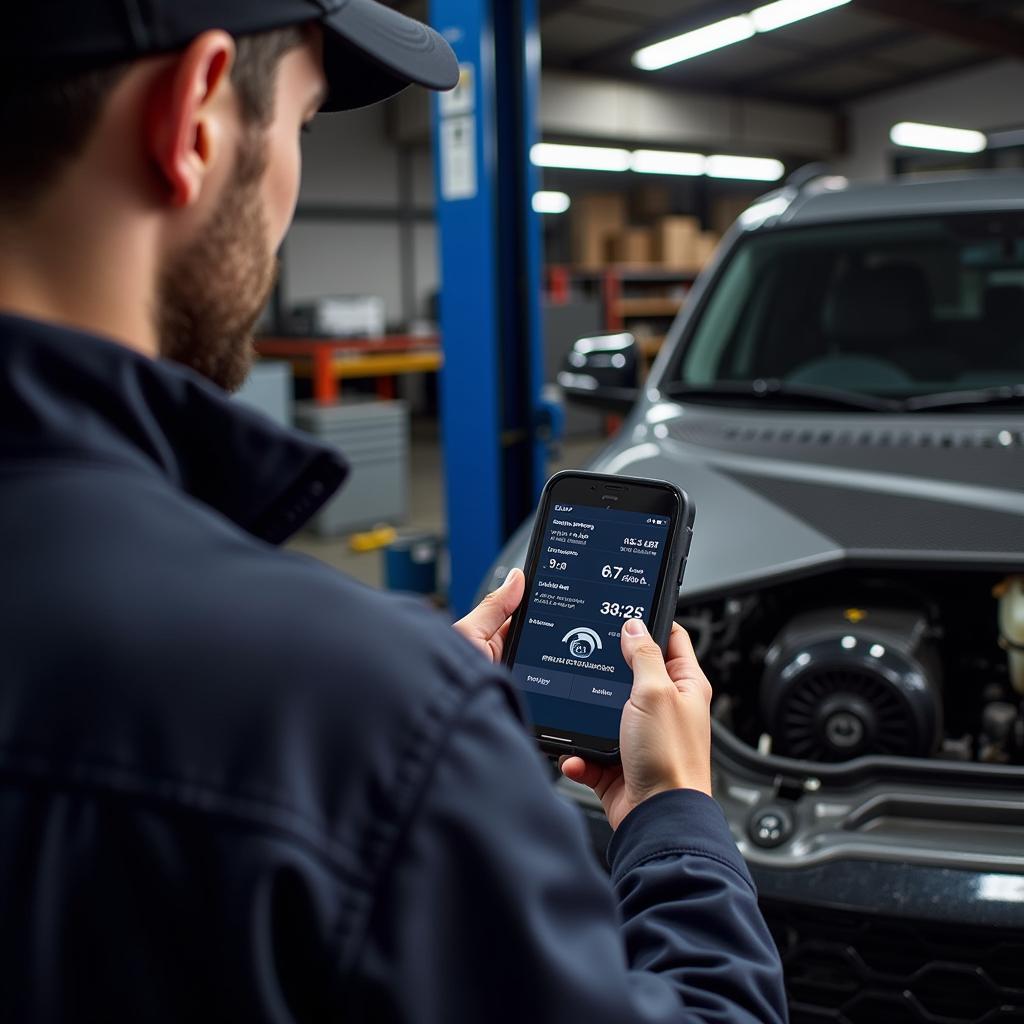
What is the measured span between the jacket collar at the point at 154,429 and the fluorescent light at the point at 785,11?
10.6m

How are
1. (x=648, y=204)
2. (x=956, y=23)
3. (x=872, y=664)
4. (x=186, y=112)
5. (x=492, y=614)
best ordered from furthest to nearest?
(x=648, y=204) → (x=956, y=23) → (x=872, y=664) → (x=492, y=614) → (x=186, y=112)

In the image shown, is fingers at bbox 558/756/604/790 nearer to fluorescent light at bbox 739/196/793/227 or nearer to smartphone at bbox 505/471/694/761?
smartphone at bbox 505/471/694/761

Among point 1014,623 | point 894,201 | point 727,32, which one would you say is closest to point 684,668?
point 1014,623

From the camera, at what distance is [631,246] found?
12.1 metres

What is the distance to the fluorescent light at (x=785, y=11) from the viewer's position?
9.95 meters

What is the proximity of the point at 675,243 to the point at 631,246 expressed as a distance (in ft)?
1.78

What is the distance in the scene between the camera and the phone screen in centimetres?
120

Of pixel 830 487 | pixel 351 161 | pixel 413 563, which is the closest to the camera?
pixel 830 487

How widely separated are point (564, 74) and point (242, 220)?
12572 millimetres

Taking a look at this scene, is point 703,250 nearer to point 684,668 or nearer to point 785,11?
point 785,11

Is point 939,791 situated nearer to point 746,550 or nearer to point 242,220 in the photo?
point 746,550

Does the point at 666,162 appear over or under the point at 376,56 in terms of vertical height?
over

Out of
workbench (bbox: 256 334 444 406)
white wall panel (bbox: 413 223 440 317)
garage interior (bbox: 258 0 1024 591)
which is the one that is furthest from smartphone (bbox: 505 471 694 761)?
white wall panel (bbox: 413 223 440 317)

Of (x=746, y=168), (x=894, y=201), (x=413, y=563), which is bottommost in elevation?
(x=413, y=563)
